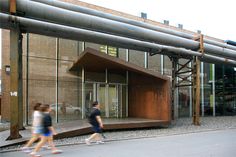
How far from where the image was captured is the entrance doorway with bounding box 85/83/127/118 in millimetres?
19944

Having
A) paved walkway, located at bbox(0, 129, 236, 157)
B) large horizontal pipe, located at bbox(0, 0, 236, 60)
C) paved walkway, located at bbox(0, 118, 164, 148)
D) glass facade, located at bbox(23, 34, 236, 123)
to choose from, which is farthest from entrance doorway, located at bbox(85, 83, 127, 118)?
paved walkway, located at bbox(0, 129, 236, 157)

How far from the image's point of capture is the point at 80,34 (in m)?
13.3

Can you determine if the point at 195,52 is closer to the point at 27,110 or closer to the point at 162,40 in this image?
the point at 162,40

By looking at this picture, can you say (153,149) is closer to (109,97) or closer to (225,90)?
(109,97)

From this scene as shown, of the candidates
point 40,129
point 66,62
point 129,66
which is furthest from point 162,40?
point 40,129

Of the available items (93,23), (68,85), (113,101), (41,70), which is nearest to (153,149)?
(93,23)

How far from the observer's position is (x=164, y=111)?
53.8ft

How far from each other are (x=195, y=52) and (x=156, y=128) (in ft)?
18.0

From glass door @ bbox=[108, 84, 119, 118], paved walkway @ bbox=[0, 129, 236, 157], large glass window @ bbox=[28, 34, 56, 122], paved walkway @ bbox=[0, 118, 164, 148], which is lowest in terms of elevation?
paved walkway @ bbox=[0, 129, 236, 157]

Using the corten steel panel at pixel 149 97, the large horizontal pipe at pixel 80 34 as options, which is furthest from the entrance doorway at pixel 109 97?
the large horizontal pipe at pixel 80 34

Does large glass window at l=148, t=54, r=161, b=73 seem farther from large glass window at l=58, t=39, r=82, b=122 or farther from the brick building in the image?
large glass window at l=58, t=39, r=82, b=122

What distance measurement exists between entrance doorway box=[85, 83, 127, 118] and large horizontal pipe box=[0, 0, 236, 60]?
5.93 m

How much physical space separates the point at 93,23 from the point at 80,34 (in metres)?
0.85

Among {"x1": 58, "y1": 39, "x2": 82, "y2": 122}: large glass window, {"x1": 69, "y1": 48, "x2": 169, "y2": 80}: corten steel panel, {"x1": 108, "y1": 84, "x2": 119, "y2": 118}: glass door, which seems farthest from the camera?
A: {"x1": 108, "y1": 84, "x2": 119, "y2": 118}: glass door
